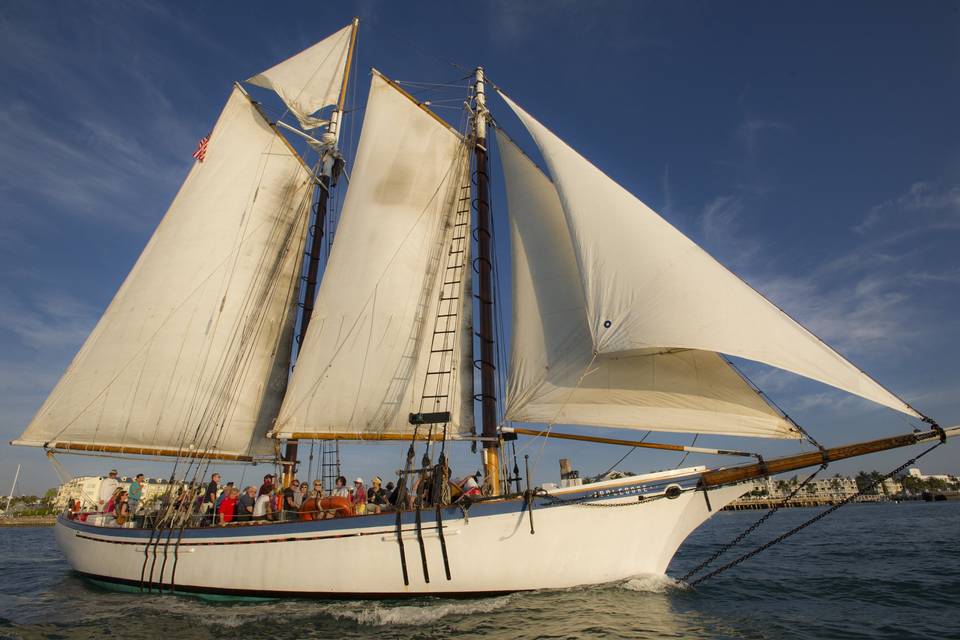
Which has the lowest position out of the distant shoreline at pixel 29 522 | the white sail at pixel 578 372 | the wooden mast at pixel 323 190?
the distant shoreline at pixel 29 522

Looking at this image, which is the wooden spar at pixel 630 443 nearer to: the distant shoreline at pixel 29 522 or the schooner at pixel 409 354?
the schooner at pixel 409 354

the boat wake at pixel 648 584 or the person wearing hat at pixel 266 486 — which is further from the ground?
the person wearing hat at pixel 266 486

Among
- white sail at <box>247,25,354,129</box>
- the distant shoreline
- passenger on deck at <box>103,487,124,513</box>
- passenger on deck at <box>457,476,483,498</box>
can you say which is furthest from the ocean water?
the distant shoreline

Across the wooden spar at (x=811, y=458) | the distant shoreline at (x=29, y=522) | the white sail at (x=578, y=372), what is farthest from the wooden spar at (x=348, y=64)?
the distant shoreline at (x=29, y=522)

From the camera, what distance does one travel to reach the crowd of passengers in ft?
38.7

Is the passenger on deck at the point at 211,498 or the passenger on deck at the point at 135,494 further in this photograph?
the passenger on deck at the point at 135,494

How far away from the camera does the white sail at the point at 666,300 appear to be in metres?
9.44

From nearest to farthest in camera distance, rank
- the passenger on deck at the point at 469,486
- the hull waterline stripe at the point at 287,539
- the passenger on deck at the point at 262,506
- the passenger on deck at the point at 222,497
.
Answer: the hull waterline stripe at the point at 287,539 < the passenger on deck at the point at 469,486 < the passenger on deck at the point at 262,506 < the passenger on deck at the point at 222,497

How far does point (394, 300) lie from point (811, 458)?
12.4 metres

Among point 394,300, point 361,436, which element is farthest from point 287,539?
point 394,300

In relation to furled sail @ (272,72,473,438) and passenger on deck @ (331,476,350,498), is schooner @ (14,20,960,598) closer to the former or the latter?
furled sail @ (272,72,473,438)

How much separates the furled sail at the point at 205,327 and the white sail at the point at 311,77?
2.62m

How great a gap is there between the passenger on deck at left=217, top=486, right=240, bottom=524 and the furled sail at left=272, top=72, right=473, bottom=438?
2.65m

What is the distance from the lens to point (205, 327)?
20.0 m
